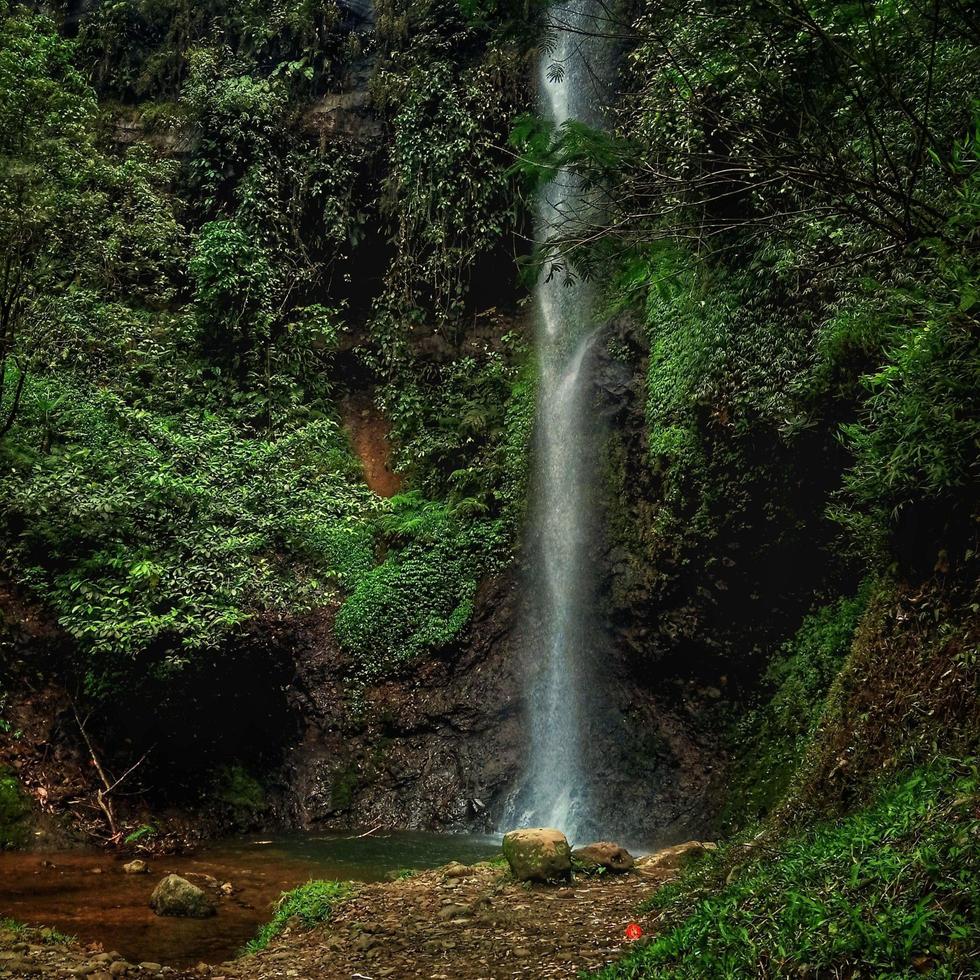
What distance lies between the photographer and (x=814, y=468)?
28.5 feet

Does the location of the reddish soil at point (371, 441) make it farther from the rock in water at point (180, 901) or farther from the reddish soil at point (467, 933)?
the reddish soil at point (467, 933)

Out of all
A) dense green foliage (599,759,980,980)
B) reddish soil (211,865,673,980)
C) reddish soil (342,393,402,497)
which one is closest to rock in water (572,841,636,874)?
reddish soil (211,865,673,980)

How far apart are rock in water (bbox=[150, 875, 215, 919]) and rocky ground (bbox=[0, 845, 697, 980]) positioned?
3.59 feet

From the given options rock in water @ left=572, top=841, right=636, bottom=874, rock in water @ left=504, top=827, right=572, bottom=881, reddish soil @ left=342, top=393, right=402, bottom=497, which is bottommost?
rock in water @ left=572, top=841, right=636, bottom=874

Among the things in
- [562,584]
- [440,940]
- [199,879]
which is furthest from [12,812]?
[562,584]

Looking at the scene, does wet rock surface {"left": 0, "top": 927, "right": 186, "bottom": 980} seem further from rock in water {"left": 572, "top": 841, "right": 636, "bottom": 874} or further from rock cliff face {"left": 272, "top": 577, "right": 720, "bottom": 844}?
rock cliff face {"left": 272, "top": 577, "right": 720, "bottom": 844}

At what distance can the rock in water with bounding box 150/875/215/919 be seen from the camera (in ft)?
22.1

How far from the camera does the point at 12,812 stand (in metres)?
9.00

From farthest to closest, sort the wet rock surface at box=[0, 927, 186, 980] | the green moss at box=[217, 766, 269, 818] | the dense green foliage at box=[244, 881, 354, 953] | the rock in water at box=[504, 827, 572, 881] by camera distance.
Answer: the green moss at box=[217, 766, 269, 818], the rock in water at box=[504, 827, 572, 881], the dense green foliage at box=[244, 881, 354, 953], the wet rock surface at box=[0, 927, 186, 980]

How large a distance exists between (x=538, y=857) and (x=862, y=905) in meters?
3.68

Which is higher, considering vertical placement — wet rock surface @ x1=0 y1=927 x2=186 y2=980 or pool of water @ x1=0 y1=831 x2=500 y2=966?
wet rock surface @ x1=0 y1=927 x2=186 y2=980

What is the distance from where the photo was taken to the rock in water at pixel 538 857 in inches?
250

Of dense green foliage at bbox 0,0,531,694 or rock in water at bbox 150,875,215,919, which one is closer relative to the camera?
rock in water at bbox 150,875,215,919

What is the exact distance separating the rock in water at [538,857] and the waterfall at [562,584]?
12.5 feet
